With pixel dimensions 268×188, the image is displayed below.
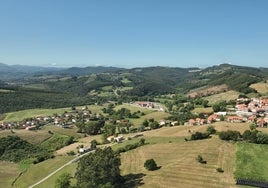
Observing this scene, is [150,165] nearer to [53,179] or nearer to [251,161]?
[251,161]

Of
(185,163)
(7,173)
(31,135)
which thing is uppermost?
(185,163)

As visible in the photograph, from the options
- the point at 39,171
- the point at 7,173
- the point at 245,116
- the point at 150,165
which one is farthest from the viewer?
the point at 245,116

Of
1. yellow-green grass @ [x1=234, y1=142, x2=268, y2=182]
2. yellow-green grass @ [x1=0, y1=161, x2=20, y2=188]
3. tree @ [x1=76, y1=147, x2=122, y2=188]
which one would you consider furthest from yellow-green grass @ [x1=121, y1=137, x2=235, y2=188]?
yellow-green grass @ [x1=0, y1=161, x2=20, y2=188]

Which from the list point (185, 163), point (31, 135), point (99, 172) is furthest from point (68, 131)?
A: point (99, 172)

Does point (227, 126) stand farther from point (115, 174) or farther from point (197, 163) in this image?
point (115, 174)

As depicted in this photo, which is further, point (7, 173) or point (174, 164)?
point (7, 173)

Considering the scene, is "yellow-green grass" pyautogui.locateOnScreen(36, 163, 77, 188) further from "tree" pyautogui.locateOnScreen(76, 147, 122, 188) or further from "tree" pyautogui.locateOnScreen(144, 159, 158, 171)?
"tree" pyautogui.locateOnScreen(144, 159, 158, 171)

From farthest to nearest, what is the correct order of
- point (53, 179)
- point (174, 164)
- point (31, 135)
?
point (31, 135) → point (53, 179) → point (174, 164)
